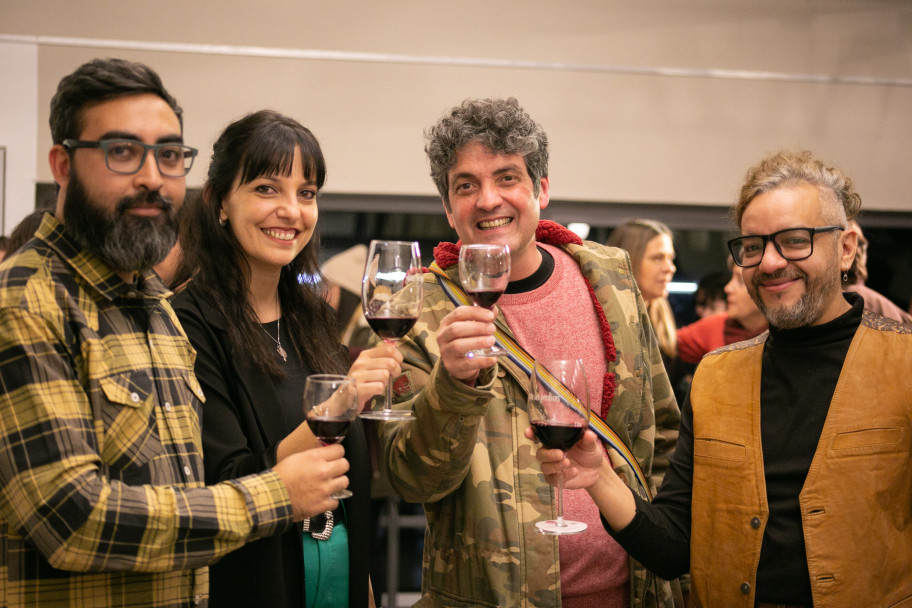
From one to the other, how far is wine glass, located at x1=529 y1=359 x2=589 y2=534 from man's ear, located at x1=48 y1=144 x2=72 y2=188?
3.21 ft

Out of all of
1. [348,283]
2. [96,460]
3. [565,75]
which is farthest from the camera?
[565,75]

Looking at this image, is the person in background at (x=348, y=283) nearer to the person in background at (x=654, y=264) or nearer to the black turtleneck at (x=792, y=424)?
the person in background at (x=654, y=264)

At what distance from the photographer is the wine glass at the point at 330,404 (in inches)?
60.2

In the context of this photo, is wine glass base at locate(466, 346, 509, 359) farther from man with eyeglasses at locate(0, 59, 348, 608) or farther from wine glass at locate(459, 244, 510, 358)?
man with eyeglasses at locate(0, 59, 348, 608)

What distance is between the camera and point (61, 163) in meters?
1.54

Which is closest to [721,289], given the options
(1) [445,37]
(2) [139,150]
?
(1) [445,37]

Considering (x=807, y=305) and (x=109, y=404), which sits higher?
(x=807, y=305)

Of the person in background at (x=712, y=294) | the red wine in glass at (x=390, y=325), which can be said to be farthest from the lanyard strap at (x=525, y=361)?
the person in background at (x=712, y=294)

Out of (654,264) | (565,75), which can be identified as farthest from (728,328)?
(565,75)

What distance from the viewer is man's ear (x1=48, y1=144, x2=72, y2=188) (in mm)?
1524

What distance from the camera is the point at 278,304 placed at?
2.21m

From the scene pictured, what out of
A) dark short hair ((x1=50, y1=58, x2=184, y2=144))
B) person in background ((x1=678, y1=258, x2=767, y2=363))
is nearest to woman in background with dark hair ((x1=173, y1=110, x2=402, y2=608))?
dark short hair ((x1=50, y1=58, x2=184, y2=144))

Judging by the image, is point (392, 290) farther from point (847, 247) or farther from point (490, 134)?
point (847, 247)

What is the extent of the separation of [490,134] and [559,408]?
802mm
